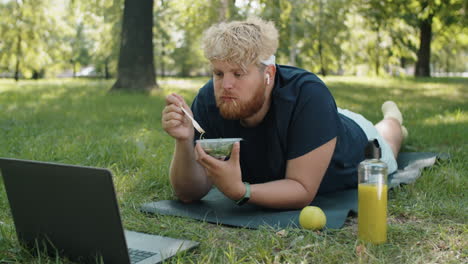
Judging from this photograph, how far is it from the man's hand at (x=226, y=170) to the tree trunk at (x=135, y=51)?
28.6ft

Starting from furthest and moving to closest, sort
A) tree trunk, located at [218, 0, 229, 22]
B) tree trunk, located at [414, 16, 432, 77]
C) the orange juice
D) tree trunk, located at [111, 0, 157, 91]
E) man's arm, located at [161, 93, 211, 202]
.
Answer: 1. tree trunk, located at [414, 16, 432, 77]
2. tree trunk, located at [218, 0, 229, 22]
3. tree trunk, located at [111, 0, 157, 91]
4. man's arm, located at [161, 93, 211, 202]
5. the orange juice

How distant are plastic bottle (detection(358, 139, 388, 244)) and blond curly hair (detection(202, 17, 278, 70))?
33.5 inches

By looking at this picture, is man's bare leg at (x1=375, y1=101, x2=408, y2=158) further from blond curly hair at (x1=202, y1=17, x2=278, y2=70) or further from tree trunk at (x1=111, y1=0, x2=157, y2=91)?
tree trunk at (x1=111, y1=0, x2=157, y2=91)

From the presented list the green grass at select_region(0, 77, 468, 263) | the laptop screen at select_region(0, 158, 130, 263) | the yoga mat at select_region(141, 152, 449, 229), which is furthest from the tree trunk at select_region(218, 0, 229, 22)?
the laptop screen at select_region(0, 158, 130, 263)

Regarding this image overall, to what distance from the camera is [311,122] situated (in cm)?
318

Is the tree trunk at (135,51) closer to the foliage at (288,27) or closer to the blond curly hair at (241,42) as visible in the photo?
the foliage at (288,27)

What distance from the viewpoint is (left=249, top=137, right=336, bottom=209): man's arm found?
10.3 ft

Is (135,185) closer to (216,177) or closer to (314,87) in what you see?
(216,177)

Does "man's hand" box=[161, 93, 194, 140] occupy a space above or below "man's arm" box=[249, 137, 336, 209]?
above

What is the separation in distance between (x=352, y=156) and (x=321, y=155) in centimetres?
75

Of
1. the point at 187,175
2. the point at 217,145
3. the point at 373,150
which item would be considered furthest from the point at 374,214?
the point at 187,175

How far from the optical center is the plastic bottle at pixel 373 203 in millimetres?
2668

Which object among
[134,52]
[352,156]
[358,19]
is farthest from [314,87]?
[358,19]

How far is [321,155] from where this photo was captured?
3.17 metres
